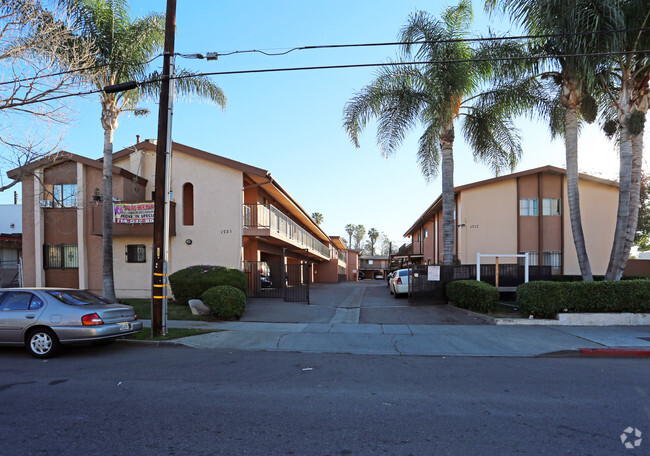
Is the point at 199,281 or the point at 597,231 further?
the point at 597,231

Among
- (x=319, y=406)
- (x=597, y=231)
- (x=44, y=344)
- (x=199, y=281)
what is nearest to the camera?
(x=319, y=406)

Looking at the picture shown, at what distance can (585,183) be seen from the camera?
2223 centimetres

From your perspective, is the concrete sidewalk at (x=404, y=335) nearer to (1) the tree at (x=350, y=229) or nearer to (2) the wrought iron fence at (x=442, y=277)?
(2) the wrought iron fence at (x=442, y=277)

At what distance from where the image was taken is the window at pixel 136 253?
60.0 ft

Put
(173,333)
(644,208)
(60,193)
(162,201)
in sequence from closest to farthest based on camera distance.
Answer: (162,201), (173,333), (60,193), (644,208)

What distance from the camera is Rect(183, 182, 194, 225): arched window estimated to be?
61.1ft

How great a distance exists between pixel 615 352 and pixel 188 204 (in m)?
16.2

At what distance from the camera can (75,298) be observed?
8812 millimetres

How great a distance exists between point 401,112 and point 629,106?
7467 mm

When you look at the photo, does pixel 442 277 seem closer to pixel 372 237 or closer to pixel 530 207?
pixel 530 207

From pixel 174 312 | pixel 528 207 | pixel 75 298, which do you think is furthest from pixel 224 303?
pixel 528 207

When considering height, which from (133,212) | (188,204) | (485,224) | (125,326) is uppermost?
(188,204)

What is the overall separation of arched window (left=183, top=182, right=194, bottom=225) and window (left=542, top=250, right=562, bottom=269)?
17.6 m

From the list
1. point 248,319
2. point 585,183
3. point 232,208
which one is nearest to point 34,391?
point 248,319
